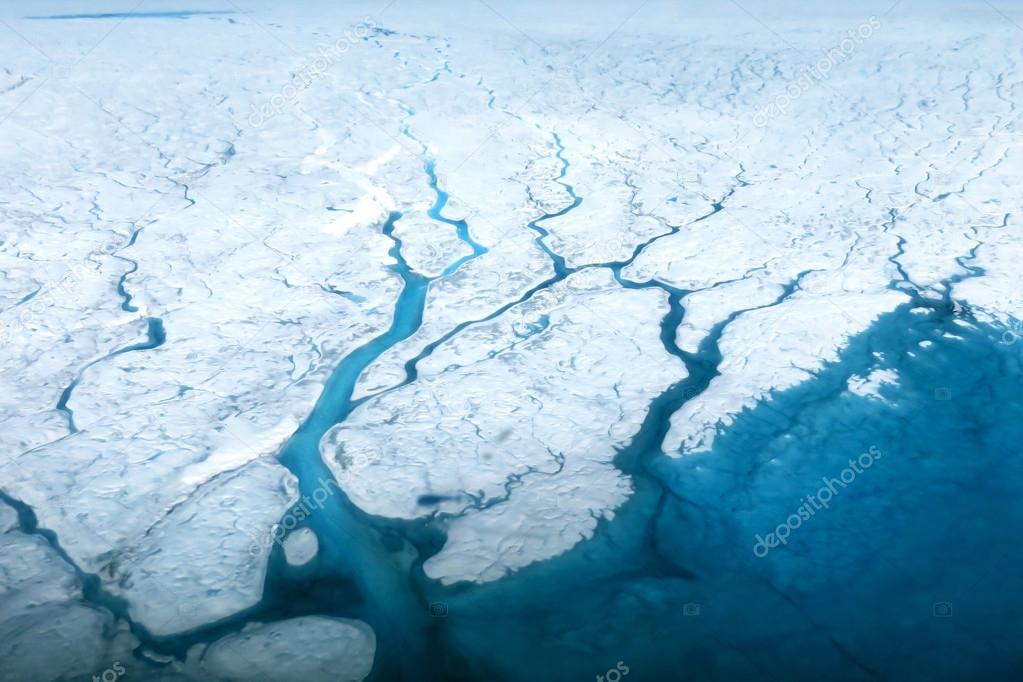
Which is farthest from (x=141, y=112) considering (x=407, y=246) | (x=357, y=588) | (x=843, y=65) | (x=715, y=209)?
(x=843, y=65)

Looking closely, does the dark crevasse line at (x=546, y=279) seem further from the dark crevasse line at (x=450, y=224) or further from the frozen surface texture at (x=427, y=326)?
the dark crevasse line at (x=450, y=224)

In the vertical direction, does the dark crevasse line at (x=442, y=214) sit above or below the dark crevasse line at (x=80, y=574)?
above

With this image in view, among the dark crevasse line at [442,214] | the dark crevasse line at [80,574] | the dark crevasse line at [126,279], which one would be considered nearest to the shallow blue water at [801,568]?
the dark crevasse line at [80,574]

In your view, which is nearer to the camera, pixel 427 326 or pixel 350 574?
pixel 350 574

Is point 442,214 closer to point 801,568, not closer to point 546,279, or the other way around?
point 546,279

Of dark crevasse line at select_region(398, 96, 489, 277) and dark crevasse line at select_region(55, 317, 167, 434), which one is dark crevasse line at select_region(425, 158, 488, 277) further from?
dark crevasse line at select_region(55, 317, 167, 434)

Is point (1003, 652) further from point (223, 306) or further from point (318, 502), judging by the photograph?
point (223, 306)

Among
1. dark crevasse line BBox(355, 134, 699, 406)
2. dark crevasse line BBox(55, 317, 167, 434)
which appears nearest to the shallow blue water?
dark crevasse line BBox(355, 134, 699, 406)

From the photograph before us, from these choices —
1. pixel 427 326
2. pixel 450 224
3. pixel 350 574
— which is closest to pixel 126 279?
pixel 427 326
